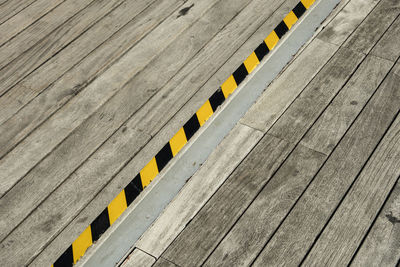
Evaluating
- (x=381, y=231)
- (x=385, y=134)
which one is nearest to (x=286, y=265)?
(x=381, y=231)

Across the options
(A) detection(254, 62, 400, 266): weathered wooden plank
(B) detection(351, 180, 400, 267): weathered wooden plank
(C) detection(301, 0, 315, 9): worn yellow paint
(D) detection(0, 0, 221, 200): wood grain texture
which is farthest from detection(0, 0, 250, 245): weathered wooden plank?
(B) detection(351, 180, 400, 267): weathered wooden plank

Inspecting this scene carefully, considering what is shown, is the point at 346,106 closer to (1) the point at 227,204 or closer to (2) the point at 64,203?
(1) the point at 227,204

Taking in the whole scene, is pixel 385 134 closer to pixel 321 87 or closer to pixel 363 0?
pixel 321 87

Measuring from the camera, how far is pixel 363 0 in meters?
4.68

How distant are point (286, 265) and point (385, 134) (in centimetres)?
121

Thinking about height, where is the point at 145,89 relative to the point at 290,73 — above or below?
above

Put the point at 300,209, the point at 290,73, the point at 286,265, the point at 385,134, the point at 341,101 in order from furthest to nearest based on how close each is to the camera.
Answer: the point at 290,73, the point at 341,101, the point at 385,134, the point at 300,209, the point at 286,265

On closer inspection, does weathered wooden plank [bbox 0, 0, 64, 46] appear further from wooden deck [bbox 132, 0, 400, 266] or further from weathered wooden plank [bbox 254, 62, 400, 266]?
weathered wooden plank [bbox 254, 62, 400, 266]

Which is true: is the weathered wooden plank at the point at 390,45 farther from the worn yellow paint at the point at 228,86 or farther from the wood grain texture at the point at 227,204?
the wood grain texture at the point at 227,204

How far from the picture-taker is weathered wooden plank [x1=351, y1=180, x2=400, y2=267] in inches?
113

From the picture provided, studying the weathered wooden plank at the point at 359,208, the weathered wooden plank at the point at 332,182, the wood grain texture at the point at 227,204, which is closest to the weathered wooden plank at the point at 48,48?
the wood grain texture at the point at 227,204

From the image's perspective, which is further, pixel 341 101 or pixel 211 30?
pixel 211 30

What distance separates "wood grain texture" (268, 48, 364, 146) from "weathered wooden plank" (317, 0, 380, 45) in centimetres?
18

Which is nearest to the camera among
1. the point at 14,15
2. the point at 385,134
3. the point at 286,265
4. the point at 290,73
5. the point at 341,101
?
the point at 286,265
